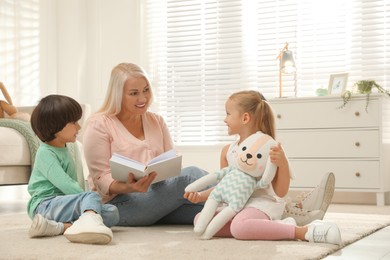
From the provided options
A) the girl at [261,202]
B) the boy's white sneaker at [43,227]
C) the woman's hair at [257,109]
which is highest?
the woman's hair at [257,109]

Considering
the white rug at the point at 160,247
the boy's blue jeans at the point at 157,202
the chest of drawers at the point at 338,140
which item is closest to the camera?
the white rug at the point at 160,247

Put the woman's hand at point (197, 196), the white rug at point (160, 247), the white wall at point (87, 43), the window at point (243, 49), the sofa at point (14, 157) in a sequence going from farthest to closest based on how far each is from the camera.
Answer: the white wall at point (87, 43) → the window at point (243, 49) → the sofa at point (14, 157) → the woman's hand at point (197, 196) → the white rug at point (160, 247)

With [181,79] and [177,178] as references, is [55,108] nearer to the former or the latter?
[177,178]

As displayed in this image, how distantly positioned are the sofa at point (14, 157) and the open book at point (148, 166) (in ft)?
4.79

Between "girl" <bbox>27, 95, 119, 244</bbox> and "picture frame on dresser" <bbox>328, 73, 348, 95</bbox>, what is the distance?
2.55 meters

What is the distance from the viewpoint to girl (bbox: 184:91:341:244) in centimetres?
209

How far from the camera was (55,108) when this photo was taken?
2.45 m

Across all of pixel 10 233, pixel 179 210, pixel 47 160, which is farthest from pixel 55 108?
pixel 179 210

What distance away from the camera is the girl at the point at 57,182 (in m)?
2.31

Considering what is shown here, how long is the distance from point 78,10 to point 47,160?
358cm

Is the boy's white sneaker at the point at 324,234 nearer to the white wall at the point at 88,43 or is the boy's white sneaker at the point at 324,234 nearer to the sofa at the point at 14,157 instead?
the sofa at the point at 14,157

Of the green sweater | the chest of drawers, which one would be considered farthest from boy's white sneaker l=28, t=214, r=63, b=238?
the chest of drawers

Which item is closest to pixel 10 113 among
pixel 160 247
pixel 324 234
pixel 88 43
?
pixel 88 43

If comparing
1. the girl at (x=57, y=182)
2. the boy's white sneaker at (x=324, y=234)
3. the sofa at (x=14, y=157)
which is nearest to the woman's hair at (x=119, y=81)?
the girl at (x=57, y=182)
